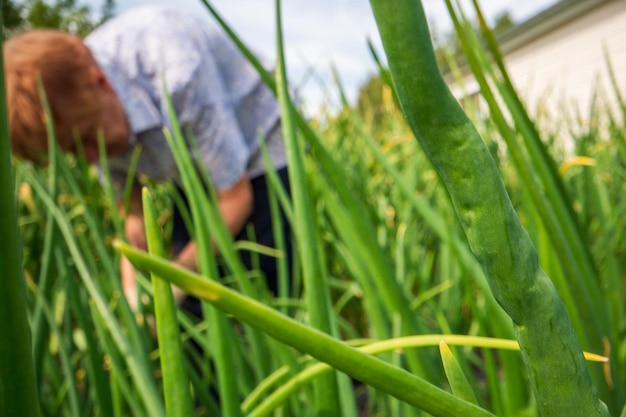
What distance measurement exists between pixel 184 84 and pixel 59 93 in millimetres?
198

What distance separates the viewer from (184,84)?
88 cm

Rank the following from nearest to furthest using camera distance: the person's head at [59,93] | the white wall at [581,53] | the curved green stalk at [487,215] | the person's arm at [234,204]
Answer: the curved green stalk at [487,215]
the person's head at [59,93]
the person's arm at [234,204]
the white wall at [581,53]

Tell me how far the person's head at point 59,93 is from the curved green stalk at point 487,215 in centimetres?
85

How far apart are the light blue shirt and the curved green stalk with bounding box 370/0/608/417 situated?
804mm

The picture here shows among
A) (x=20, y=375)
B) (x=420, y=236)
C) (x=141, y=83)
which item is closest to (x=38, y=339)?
(x=20, y=375)

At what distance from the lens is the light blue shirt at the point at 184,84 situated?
90 centimetres

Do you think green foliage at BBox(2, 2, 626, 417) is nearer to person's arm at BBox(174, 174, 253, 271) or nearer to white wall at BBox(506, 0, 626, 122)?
person's arm at BBox(174, 174, 253, 271)

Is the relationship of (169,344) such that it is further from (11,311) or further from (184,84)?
(184,84)

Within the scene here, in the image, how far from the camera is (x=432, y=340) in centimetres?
19

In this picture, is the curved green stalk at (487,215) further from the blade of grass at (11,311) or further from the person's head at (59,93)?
the person's head at (59,93)

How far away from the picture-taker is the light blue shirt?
903mm

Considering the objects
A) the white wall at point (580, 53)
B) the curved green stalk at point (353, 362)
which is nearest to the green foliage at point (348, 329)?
the curved green stalk at point (353, 362)

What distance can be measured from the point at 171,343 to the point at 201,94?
2.59 feet

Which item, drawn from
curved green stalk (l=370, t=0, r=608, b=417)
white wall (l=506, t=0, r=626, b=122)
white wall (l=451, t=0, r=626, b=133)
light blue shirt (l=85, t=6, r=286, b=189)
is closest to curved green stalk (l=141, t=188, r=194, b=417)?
curved green stalk (l=370, t=0, r=608, b=417)
